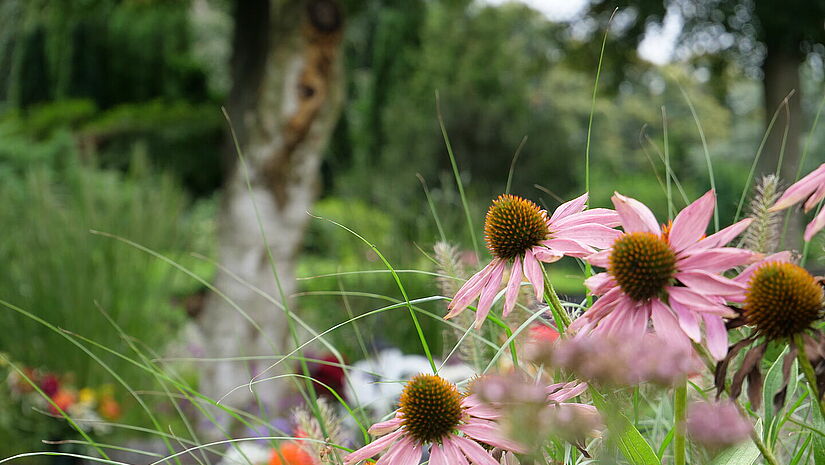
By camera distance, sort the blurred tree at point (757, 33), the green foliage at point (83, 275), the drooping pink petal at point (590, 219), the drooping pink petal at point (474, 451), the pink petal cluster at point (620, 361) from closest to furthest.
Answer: the pink petal cluster at point (620, 361)
the drooping pink petal at point (474, 451)
the drooping pink petal at point (590, 219)
the green foliage at point (83, 275)
the blurred tree at point (757, 33)

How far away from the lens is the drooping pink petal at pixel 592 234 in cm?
72

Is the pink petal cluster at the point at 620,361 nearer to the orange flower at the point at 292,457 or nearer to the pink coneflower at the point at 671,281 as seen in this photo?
the pink coneflower at the point at 671,281

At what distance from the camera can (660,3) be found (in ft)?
32.9

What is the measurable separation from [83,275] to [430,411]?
10.6 feet

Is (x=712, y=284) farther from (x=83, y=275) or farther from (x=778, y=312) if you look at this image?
(x=83, y=275)

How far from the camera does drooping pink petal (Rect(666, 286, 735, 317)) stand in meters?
0.55

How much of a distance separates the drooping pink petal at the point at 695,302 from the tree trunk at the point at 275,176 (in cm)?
315

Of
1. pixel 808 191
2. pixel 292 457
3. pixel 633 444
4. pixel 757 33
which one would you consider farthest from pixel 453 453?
pixel 757 33

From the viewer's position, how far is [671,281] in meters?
0.59

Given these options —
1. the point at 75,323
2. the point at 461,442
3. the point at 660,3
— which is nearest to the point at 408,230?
the point at 75,323

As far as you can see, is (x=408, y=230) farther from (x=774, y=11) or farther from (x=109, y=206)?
(x=774, y=11)

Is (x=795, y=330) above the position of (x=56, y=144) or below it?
above

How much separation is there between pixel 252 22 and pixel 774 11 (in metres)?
7.14

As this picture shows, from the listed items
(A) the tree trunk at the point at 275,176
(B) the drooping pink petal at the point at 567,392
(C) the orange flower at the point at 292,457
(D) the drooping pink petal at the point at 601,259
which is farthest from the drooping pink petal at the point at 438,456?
(A) the tree trunk at the point at 275,176
